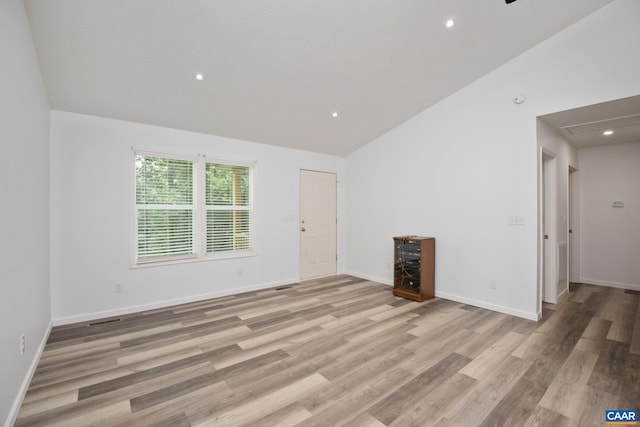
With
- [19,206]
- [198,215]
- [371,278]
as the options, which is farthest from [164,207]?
[371,278]

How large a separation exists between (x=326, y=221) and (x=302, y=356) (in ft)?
11.2

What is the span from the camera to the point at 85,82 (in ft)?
9.77

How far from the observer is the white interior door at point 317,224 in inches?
216

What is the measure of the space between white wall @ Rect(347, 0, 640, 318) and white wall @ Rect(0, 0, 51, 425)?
15.1ft

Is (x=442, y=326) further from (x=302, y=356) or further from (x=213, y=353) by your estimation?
(x=213, y=353)

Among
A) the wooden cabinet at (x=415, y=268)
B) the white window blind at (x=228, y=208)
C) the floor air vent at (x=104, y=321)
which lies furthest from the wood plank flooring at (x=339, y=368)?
the white window blind at (x=228, y=208)

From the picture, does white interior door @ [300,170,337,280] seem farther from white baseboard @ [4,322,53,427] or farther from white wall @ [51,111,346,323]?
white baseboard @ [4,322,53,427]

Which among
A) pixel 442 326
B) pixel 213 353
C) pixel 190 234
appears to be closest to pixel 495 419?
pixel 442 326

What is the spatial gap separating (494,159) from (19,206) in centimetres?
486

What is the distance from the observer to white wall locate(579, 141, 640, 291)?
15.6ft

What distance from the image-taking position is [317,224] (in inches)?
223

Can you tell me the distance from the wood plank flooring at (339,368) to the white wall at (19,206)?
345 millimetres

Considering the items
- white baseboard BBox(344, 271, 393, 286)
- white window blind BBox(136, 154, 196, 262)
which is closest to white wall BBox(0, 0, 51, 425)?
white window blind BBox(136, 154, 196, 262)

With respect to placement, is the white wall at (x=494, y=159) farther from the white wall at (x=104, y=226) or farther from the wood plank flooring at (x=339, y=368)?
the white wall at (x=104, y=226)
